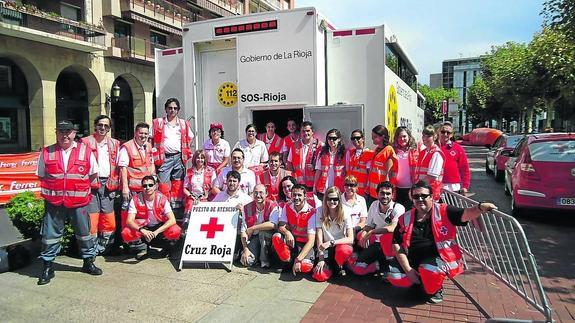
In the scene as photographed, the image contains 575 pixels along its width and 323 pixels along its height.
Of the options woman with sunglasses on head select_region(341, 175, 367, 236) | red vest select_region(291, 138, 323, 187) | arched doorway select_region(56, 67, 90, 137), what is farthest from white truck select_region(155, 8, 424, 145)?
arched doorway select_region(56, 67, 90, 137)

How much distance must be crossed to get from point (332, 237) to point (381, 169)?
1.10m

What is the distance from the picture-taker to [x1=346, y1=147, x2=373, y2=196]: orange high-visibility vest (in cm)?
550

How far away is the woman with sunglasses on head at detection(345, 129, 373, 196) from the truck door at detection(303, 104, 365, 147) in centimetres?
56

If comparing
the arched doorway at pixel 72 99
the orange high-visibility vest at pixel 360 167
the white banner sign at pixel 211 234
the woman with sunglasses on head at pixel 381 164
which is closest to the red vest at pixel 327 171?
the orange high-visibility vest at pixel 360 167

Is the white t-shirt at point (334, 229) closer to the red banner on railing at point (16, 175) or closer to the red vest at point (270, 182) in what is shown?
the red vest at point (270, 182)

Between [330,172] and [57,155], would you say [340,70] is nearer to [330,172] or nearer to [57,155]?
[330,172]

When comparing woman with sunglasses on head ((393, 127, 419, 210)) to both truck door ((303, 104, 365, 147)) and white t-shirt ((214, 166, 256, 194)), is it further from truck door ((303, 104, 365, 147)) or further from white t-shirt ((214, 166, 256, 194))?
white t-shirt ((214, 166, 256, 194))

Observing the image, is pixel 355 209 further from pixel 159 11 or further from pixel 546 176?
pixel 159 11

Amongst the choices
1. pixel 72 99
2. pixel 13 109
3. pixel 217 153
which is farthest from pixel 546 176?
pixel 72 99

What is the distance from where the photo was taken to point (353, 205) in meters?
5.08

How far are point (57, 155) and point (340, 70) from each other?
396 cm

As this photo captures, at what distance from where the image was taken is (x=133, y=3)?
22469mm

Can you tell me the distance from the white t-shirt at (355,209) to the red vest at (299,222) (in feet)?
1.27

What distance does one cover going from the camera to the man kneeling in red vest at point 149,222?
535cm
